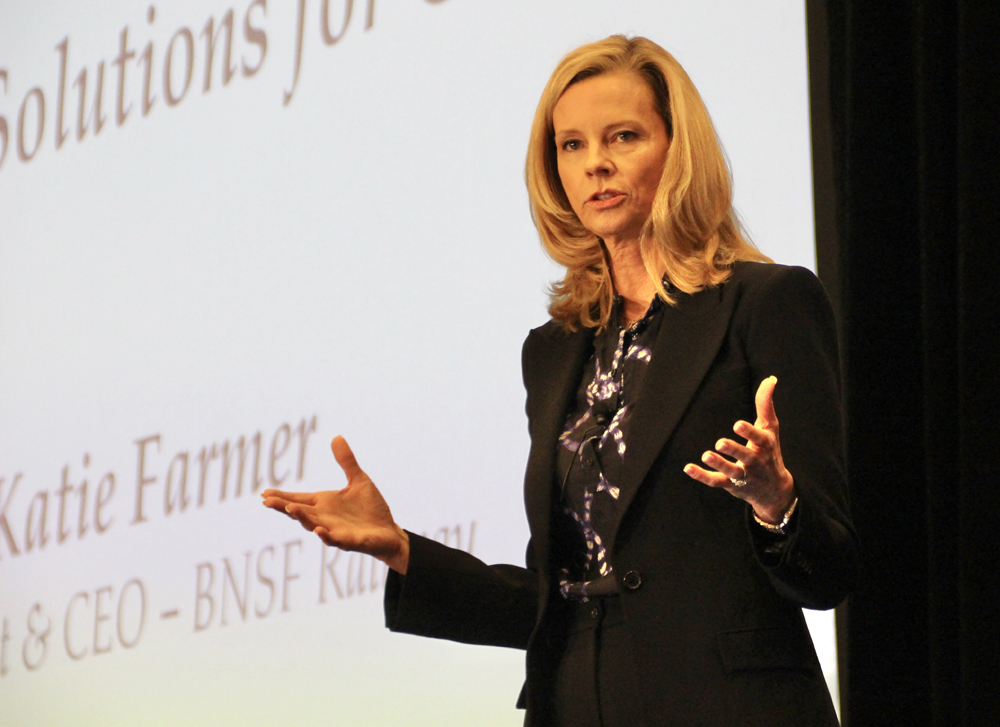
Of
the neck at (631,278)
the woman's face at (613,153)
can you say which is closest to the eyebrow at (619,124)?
the woman's face at (613,153)

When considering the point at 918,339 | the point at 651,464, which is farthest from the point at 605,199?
the point at 918,339

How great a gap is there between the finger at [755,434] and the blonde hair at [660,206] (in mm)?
352

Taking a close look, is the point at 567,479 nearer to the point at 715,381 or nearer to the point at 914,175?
the point at 715,381

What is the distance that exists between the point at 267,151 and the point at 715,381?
183cm

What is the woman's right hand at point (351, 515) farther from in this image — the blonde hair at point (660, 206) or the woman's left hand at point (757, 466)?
the woman's left hand at point (757, 466)

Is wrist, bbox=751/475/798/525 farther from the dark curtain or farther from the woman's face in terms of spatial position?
the dark curtain

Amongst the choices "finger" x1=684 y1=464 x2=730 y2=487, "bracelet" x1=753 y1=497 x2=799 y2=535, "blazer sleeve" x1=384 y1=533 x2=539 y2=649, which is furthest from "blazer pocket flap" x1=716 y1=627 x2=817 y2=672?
"blazer sleeve" x1=384 y1=533 x2=539 y2=649

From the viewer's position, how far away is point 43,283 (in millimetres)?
3238

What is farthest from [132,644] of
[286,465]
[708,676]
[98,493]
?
[708,676]

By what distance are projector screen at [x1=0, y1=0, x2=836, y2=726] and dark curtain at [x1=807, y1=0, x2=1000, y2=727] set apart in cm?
11

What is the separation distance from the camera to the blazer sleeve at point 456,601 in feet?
4.93

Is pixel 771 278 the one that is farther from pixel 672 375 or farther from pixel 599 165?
pixel 599 165

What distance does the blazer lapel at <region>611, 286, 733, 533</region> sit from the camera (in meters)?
1.31

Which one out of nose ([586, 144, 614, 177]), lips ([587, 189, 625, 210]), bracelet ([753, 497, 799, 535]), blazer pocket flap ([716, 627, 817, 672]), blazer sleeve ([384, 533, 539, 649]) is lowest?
blazer pocket flap ([716, 627, 817, 672])
